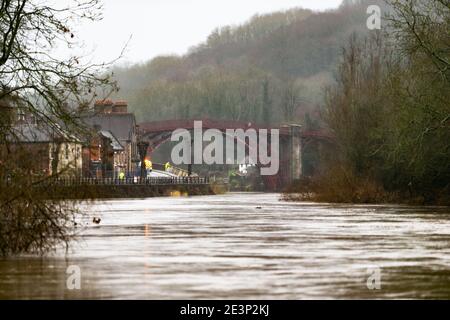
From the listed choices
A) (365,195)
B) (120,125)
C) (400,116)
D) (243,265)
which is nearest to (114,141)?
(120,125)

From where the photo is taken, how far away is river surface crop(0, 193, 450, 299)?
16.4m

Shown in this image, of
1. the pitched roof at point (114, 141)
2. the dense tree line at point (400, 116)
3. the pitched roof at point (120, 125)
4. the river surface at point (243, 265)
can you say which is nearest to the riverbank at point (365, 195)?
the dense tree line at point (400, 116)

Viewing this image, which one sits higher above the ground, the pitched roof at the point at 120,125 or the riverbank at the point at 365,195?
the pitched roof at the point at 120,125

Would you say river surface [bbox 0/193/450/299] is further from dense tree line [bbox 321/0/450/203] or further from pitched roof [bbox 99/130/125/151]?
pitched roof [bbox 99/130/125/151]

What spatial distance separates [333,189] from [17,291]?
4950 cm

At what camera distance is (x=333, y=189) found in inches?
2569

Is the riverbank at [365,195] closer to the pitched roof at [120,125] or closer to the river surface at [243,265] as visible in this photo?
the river surface at [243,265]

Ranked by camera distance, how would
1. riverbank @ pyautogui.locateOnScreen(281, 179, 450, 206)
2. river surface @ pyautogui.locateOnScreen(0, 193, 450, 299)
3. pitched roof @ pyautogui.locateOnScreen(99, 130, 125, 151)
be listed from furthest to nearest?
pitched roof @ pyautogui.locateOnScreen(99, 130, 125, 151) < riverbank @ pyautogui.locateOnScreen(281, 179, 450, 206) < river surface @ pyautogui.locateOnScreen(0, 193, 450, 299)

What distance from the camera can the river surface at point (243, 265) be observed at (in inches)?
645

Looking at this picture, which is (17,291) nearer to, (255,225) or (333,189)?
(255,225)

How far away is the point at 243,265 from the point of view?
66.9ft

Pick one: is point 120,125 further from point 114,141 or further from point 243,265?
point 243,265

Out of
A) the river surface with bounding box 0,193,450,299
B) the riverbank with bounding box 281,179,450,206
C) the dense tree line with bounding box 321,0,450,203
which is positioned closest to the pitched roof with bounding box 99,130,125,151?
the dense tree line with bounding box 321,0,450,203
